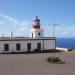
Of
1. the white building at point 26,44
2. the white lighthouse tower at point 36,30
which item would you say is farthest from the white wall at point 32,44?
the white lighthouse tower at point 36,30

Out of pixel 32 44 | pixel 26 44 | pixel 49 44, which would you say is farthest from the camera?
pixel 49 44

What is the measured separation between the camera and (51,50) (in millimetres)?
38188

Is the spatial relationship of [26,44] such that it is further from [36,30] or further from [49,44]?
[36,30]

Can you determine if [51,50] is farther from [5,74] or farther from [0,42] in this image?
[5,74]

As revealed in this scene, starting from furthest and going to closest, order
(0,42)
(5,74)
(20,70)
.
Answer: (0,42) → (20,70) → (5,74)

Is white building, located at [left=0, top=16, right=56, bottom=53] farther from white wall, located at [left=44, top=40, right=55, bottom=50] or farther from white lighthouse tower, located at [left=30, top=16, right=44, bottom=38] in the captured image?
white lighthouse tower, located at [left=30, top=16, right=44, bottom=38]

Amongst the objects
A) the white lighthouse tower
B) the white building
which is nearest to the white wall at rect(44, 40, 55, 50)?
the white building

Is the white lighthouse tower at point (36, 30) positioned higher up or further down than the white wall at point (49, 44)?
higher up

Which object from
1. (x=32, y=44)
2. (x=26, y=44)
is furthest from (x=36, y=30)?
(x=26, y=44)

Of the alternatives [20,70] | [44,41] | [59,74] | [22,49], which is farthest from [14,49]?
Answer: [59,74]

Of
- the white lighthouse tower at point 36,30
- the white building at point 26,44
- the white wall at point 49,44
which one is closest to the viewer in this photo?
the white building at point 26,44

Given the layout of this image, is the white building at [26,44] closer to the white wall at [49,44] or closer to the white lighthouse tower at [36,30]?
the white wall at [49,44]

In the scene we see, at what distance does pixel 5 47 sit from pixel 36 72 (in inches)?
676

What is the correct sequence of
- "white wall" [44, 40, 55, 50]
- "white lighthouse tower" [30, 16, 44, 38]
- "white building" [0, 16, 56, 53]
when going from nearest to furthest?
"white building" [0, 16, 56, 53]
"white wall" [44, 40, 55, 50]
"white lighthouse tower" [30, 16, 44, 38]
